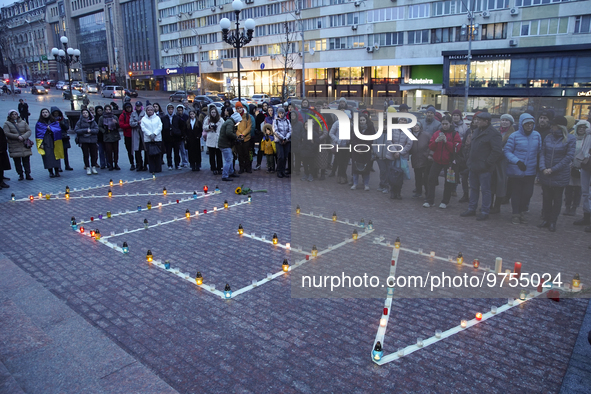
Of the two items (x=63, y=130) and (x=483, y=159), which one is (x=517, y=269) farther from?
(x=63, y=130)

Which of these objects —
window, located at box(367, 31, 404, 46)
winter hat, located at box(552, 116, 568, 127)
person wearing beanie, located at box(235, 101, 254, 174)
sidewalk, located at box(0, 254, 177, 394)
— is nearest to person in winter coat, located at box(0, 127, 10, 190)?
person wearing beanie, located at box(235, 101, 254, 174)

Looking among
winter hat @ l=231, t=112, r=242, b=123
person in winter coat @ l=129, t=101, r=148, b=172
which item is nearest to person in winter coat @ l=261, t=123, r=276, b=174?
winter hat @ l=231, t=112, r=242, b=123

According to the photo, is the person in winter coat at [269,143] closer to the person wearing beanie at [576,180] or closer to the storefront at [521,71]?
the person wearing beanie at [576,180]

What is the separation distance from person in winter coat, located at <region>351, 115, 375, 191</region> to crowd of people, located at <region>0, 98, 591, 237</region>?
0.08 ft

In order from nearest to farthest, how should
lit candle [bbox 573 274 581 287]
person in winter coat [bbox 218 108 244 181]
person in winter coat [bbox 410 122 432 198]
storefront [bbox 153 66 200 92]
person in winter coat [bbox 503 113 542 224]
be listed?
1. lit candle [bbox 573 274 581 287]
2. person in winter coat [bbox 503 113 542 224]
3. person in winter coat [bbox 410 122 432 198]
4. person in winter coat [bbox 218 108 244 181]
5. storefront [bbox 153 66 200 92]

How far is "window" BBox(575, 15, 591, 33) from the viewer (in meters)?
38.4

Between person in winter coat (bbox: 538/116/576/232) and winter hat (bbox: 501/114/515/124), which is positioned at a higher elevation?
winter hat (bbox: 501/114/515/124)

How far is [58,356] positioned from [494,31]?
4936 centimetres

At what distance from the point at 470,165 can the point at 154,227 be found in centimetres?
628

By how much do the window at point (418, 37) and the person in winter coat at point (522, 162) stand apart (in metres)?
44.3

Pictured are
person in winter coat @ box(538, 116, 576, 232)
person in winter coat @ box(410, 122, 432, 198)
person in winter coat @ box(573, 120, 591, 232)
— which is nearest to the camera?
person in winter coat @ box(573, 120, 591, 232)

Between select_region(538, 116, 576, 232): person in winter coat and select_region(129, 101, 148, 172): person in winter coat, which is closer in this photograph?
select_region(538, 116, 576, 232): person in winter coat

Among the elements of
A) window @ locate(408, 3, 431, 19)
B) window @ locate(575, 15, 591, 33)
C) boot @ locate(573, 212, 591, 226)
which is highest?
window @ locate(408, 3, 431, 19)

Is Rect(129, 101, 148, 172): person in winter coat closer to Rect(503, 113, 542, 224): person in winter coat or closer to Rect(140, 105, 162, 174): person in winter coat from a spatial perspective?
Rect(140, 105, 162, 174): person in winter coat
